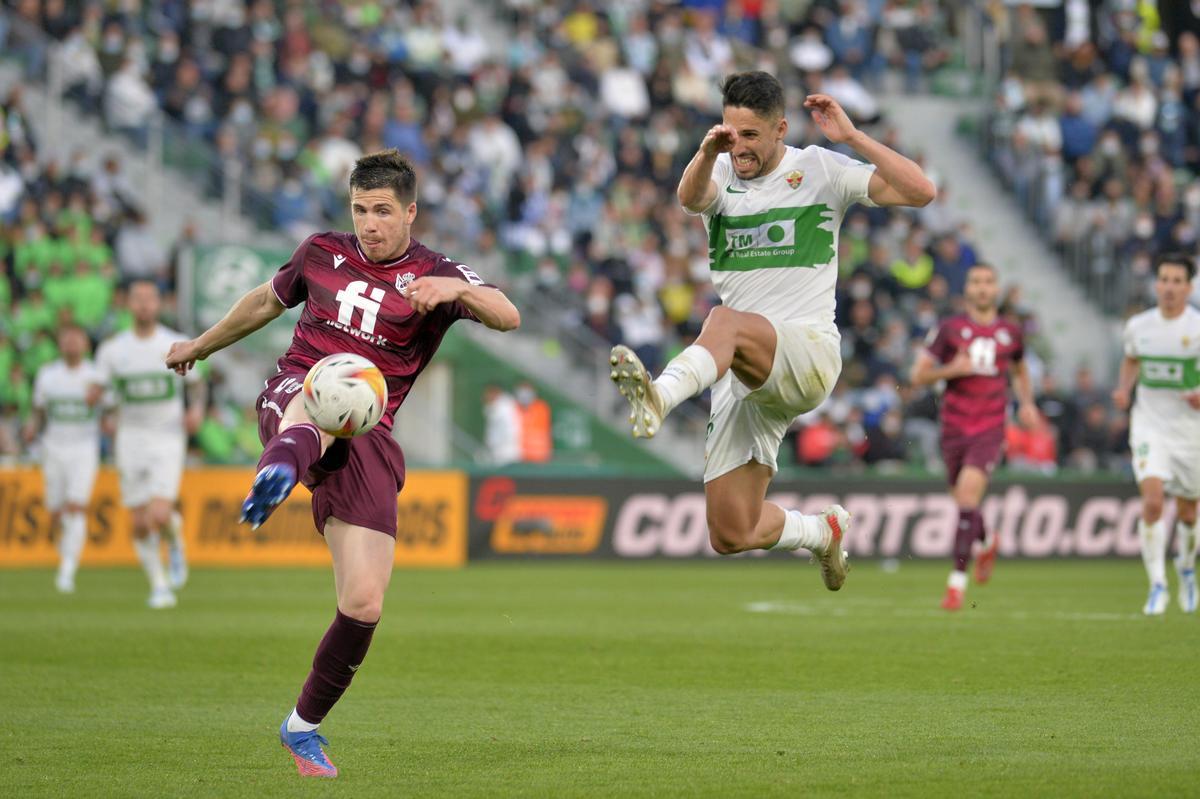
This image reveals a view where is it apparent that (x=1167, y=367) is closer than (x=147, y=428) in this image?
Yes

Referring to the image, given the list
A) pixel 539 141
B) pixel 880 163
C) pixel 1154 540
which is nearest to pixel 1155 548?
pixel 1154 540

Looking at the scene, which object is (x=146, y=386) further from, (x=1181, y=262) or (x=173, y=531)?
(x=1181, y=262)

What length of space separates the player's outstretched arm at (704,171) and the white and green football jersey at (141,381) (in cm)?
888

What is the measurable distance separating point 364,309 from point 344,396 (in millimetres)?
768

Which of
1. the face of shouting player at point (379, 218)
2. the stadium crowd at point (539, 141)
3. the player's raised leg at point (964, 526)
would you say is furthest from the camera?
the stadium crowd at point (539, 141)

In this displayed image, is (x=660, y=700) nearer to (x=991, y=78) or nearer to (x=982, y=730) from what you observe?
(x=982, y=730)

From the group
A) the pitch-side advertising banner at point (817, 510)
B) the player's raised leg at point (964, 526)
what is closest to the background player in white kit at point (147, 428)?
the pitch-side advertising banner at point (817, 510)

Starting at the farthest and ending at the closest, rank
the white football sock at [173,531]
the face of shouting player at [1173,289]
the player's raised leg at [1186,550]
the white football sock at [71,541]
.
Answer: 1. the white football sock at [71,541]
2. the white football sock at [173,531]
3. the player's raised leg at [1186,550]
4. the face of shouting player at [1173,289]

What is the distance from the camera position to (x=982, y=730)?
342 inches

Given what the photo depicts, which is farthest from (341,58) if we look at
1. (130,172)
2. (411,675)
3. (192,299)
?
(411,675)

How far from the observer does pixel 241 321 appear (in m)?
8.49

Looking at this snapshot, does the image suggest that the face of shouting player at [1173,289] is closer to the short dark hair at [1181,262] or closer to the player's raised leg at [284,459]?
the short dark hair at [1181,262]

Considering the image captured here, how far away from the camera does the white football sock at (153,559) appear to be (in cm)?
1714

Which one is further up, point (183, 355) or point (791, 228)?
point (791, 228)
